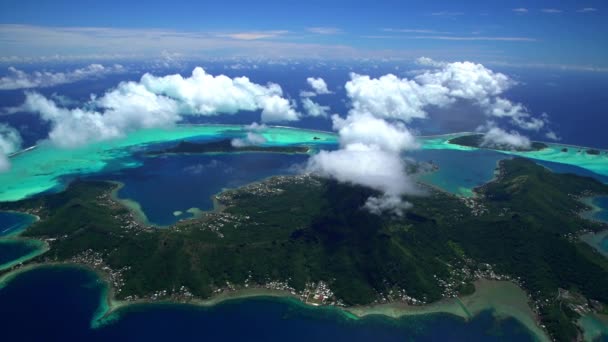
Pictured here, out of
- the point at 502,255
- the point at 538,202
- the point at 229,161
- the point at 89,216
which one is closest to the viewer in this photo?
the point at 502,255

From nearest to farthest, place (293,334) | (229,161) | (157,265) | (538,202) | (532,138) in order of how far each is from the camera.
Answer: (293,334) < (157,265) < (538,202) < (229,161) < (532,138)

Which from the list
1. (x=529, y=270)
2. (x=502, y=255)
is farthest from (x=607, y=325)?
(x=502, y=255)

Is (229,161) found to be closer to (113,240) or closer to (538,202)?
(113,240)

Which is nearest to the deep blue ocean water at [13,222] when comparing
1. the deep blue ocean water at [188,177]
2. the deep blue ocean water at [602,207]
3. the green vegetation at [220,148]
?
the deep blue ocean water at [188,177]

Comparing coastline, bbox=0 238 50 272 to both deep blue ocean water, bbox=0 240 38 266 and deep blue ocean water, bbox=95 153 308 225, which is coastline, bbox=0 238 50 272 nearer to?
deep blue ocean water, bbox=0 240 38 266

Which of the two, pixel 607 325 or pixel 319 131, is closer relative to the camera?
pixel 607 325

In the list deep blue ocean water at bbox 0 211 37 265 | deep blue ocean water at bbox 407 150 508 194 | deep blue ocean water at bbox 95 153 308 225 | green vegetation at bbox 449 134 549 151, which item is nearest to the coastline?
deep blue ocean water at bbox 0 211 37 265
